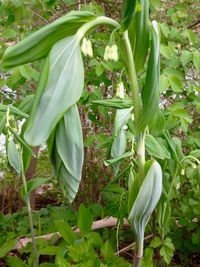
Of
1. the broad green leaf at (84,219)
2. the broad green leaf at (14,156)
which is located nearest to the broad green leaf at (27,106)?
the broad green leaf at (14,156)

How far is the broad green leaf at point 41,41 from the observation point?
0.63 metres

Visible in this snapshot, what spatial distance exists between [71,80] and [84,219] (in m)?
0.97

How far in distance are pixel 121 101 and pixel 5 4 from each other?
2.98 ft

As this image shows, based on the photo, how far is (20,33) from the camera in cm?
178

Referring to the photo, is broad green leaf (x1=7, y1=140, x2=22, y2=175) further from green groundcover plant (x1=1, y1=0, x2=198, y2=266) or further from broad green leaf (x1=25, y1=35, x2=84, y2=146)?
broad green leaf (x1=25, y1=35, x2=84, y2=146)

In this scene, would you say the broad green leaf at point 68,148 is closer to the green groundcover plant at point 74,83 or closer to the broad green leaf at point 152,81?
the green groundcover plant at point 74,83

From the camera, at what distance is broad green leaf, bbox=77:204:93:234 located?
4.81ft

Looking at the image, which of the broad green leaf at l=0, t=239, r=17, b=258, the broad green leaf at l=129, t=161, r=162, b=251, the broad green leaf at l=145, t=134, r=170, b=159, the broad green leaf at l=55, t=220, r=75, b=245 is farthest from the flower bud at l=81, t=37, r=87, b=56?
the broad green leaf at l=0, t=239, r=17, b=258

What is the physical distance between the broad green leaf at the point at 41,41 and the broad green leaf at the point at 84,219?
2.94 feet

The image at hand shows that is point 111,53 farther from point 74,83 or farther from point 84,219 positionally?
point 84,219

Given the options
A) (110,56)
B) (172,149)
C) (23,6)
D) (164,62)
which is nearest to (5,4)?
(23,6)

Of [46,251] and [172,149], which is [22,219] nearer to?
[46,251]

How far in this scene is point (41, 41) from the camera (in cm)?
65

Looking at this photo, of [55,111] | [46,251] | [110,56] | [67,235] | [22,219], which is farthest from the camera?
[22,219]
